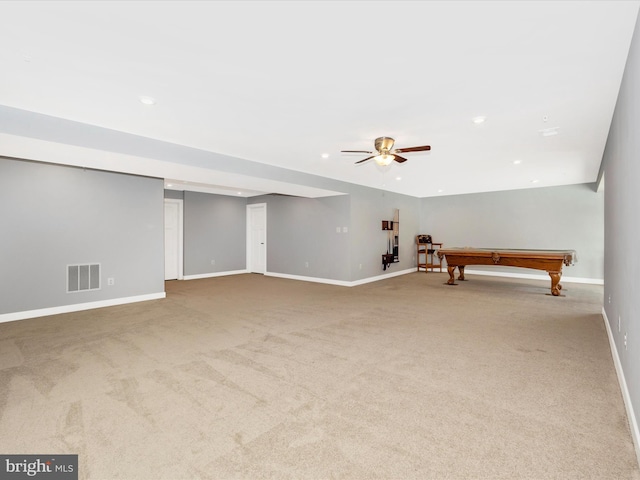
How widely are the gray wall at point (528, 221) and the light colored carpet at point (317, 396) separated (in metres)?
4.00

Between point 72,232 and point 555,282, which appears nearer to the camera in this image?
point 72,232

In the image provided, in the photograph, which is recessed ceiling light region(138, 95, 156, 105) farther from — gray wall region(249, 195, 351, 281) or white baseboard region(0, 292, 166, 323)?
gray wall region(249, 195, 351, 281)

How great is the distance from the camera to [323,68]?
2.31 meters

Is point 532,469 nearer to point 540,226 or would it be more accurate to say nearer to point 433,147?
point 433,147

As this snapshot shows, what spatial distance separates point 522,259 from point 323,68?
19.0 feet

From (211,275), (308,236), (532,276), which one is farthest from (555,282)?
(211,275)

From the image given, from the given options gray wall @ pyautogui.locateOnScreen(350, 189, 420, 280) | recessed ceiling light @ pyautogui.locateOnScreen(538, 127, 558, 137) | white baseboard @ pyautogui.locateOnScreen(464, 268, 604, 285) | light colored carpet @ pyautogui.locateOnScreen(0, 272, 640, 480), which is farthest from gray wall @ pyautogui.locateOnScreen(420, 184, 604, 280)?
recessed ceiling light @ pyautogui.locateOnScreen(538, 127, 558, 137)

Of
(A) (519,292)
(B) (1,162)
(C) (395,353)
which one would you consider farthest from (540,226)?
(B) (1,162)

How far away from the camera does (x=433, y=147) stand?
14.2 ft

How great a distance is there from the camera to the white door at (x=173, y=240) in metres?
7.98

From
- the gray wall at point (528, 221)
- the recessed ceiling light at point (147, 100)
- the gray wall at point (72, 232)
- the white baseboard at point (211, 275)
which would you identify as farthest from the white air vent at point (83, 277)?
the gray wall at point (528, 221)

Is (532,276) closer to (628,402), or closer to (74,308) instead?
(628,402)

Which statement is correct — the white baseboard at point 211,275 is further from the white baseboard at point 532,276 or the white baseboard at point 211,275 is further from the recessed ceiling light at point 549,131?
the recessed ceiling light at point 549,131

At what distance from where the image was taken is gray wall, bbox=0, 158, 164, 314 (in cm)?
434
